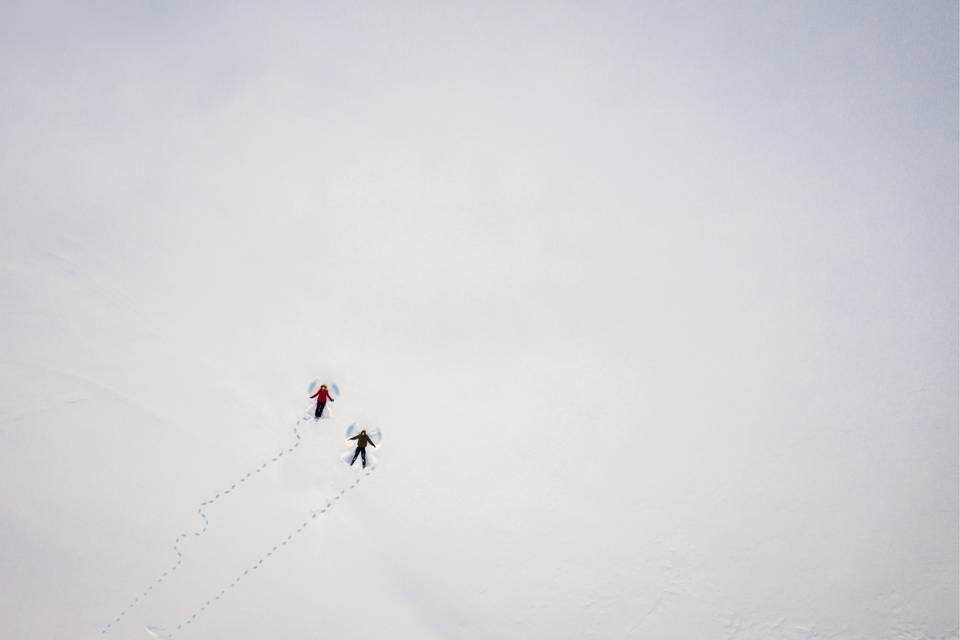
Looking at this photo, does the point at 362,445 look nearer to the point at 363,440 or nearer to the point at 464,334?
the point at 363,440

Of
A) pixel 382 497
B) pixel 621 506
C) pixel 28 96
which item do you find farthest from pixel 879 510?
pixel 28 96

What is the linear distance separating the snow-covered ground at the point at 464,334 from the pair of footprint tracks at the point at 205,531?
0.05m

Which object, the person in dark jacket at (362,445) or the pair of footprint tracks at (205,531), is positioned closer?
the pair of footprint tracks at (205,531)

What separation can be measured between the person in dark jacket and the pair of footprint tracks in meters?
0.20

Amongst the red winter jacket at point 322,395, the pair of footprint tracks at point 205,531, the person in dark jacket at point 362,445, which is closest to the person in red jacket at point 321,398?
the red winter jacket at point 322,395

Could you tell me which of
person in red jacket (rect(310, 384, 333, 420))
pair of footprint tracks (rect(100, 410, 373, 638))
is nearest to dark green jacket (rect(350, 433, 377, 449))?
pair of footprint tracks (rect(100, 410, 373, 638))

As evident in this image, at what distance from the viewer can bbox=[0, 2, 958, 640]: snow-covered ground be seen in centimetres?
592

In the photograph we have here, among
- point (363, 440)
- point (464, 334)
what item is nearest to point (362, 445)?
point (363, 440)

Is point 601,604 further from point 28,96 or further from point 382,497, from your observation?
point 28,96

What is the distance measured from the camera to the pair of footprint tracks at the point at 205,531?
5785mm

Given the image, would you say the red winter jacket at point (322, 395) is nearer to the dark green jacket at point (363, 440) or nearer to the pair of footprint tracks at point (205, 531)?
the pair of footprint tracks at point (205, 531)

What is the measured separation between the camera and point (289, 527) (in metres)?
5.96

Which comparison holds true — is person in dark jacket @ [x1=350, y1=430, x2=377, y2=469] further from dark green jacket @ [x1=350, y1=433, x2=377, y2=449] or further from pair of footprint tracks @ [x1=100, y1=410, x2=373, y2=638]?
pair of footprint tracks @ [x1=100, y1=410, x2=373, y2=638]

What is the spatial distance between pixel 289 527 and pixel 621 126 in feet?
22.4
